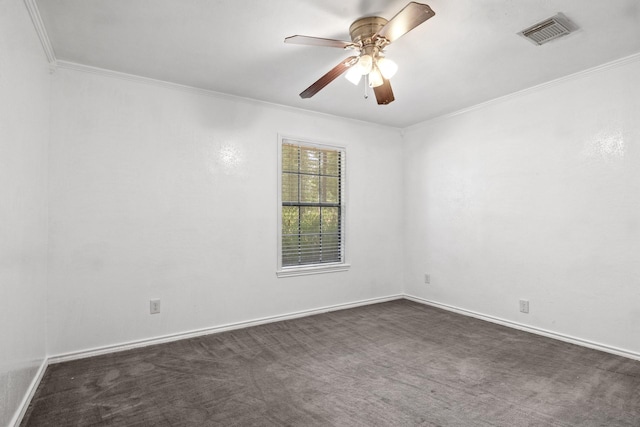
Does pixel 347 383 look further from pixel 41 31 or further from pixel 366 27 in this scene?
pixel 41 31

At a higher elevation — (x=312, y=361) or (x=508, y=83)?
(x=508, y=83)

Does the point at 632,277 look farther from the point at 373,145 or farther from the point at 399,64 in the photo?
the point at 373,145

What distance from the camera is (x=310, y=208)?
4.27m

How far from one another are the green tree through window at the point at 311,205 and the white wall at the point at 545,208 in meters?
1.28

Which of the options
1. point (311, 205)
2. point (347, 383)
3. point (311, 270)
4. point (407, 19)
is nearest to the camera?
point (407, 19)

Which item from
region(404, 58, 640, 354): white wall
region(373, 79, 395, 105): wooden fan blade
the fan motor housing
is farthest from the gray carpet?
the fan motor housing

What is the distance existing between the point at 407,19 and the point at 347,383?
2387 mm

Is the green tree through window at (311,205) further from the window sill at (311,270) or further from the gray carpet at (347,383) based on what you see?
the gray carpet at (347,383)

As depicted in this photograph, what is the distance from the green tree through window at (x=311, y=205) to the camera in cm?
409

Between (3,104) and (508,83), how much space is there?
12.8 feet

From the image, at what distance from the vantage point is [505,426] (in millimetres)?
1923

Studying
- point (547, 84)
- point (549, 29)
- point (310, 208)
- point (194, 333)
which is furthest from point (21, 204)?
point (547, 84)

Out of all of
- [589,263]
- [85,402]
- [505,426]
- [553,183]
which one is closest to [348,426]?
[505,426]

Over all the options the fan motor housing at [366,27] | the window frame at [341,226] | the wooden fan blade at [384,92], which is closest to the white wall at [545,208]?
the window frame at [341,226]
